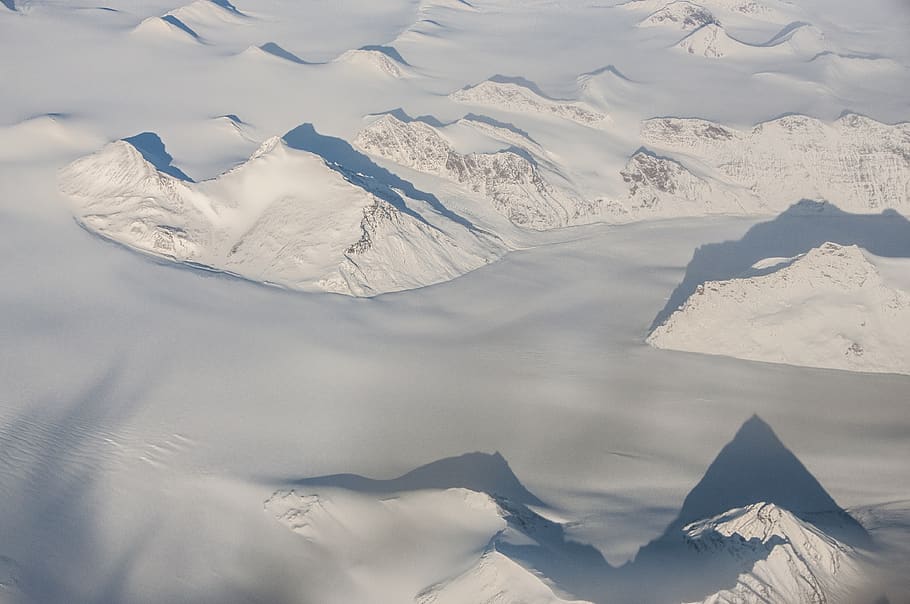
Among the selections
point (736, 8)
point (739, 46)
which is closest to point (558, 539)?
point (739, 46)

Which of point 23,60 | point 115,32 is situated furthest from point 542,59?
point 23,60

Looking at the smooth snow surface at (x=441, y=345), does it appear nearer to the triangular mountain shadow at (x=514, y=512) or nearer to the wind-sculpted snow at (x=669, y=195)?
the triangular mountain shadow at (x=514, y=512)

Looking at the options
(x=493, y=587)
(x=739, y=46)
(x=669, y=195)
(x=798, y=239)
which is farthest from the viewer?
(x=739, y=46)

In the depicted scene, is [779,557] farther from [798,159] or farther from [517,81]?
[517,81]

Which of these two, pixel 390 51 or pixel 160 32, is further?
pixel 390 51

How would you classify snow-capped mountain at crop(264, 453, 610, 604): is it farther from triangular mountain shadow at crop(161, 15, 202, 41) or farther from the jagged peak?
triangular mountain shadow at crop(161, 15, 202, 41)

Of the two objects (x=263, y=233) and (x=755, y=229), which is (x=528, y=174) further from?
(x=263, y=233)
